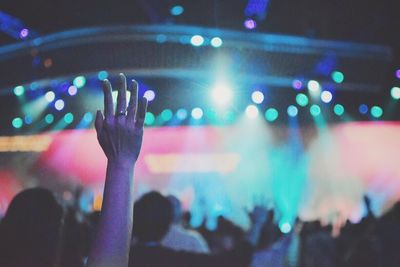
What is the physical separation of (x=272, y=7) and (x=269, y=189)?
2700mm

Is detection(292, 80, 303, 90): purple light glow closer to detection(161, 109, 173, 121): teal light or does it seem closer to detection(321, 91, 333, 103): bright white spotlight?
detection(321, 91, 333, 103): bright white spotlight

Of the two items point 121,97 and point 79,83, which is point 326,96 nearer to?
point 79,83

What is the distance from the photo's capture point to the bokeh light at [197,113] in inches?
251

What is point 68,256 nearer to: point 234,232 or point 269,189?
point 234,232

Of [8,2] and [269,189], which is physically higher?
[8,2]

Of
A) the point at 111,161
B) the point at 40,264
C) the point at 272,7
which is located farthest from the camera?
the point at 272,7

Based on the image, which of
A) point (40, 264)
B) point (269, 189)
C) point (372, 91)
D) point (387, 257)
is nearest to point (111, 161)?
point (40, 264)

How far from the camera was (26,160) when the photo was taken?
23.0 ft

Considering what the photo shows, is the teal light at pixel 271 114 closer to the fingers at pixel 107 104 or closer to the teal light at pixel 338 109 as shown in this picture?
the teal light at pixel 338 109

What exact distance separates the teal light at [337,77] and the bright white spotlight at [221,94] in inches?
50.1

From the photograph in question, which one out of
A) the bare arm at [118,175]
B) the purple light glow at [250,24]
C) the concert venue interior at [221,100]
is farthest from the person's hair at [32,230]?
the purple light glow at [250,24]

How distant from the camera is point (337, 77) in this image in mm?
5203

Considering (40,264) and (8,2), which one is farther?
(8,2)

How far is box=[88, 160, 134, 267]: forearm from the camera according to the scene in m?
0.90
